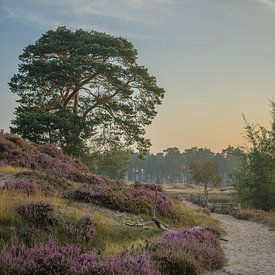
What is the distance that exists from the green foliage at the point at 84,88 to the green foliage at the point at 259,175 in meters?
9.56

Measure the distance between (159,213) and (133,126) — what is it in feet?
65.2

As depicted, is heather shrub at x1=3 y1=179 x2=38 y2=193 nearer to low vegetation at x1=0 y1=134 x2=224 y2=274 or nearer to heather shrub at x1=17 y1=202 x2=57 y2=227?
low vegetation at x1=0 y1=134 x2=224 y2=274

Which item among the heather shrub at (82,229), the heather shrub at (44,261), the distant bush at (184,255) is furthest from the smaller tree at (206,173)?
the heather shrub at (44,261)

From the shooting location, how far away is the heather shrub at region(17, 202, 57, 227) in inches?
446

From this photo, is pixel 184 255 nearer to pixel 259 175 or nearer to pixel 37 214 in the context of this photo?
pixel 37 214

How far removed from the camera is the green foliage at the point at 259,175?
3612 centimetres

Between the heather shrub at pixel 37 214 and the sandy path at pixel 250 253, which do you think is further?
the heather shrub at pixel 37 214

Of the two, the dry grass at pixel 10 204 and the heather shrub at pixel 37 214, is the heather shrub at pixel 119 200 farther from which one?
the heather shrub at pixel 37 214

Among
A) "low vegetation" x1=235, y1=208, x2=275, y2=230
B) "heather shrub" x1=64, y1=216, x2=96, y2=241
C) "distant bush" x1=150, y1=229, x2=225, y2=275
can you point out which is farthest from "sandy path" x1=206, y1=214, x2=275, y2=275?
"low vegetation" x1=235, y1=208, x2=275, y2=230

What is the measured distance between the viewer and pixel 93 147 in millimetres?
38781

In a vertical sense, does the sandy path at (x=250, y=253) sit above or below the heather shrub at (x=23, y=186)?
below

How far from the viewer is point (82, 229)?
1133 cm

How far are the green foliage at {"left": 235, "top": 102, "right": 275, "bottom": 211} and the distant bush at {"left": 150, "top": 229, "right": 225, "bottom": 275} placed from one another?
2406 centimetres

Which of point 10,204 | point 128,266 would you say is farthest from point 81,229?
point 128,266
